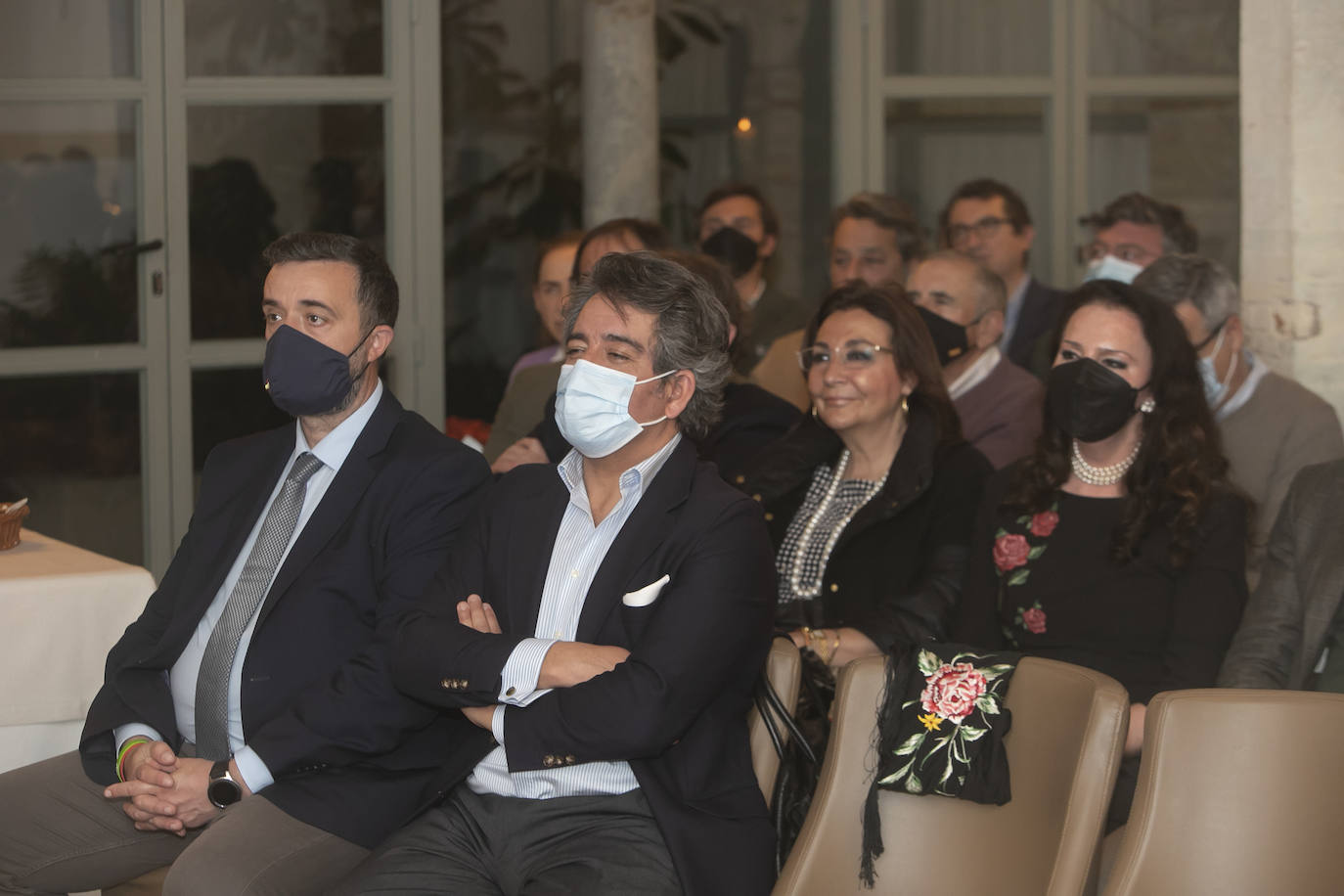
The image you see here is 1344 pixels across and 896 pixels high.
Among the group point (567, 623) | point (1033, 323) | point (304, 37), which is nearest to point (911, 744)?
point (567, 623)

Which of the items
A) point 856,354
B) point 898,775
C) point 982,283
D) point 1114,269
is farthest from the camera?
point 1114,269

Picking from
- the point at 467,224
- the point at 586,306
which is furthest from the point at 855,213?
the point at 467,224

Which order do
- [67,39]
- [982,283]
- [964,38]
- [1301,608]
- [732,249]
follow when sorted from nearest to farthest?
[1301,608] < [982,283] < [732,249] < [67,39] < [964,38]

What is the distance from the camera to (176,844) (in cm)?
278

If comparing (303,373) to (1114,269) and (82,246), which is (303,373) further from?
(82,246)

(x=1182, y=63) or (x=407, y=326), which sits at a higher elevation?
(x=1182, y=63)

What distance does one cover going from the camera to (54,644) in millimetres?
3242

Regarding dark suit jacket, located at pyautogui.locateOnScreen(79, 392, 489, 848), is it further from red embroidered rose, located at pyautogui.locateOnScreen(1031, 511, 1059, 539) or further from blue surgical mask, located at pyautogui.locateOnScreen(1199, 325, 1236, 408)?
blue surgical mask, located at pyautogui.locateOnScreen(1199, 325, 1236, 408)

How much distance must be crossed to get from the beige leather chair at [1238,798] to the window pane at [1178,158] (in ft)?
15.1

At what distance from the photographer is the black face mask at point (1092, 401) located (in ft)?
10.3

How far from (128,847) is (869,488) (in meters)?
1.76

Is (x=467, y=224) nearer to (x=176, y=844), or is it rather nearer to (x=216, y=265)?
(x=216, y=265)

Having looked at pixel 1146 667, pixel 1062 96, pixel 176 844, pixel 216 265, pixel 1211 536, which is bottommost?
pixel 176 844

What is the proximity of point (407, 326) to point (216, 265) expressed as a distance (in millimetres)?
801
